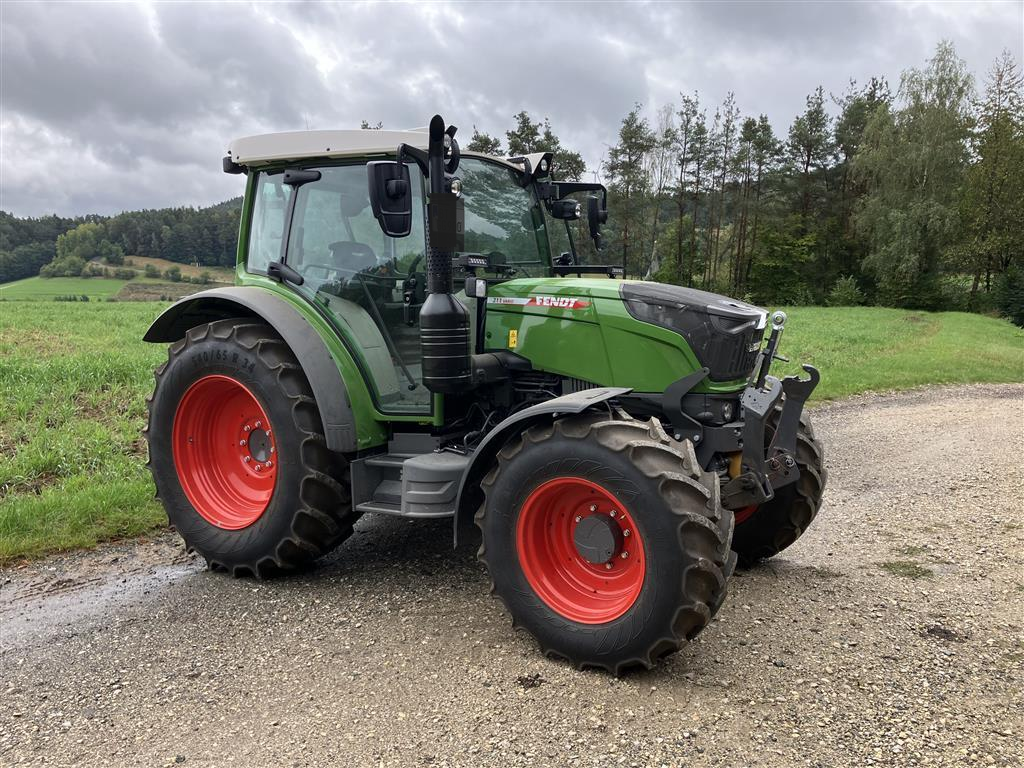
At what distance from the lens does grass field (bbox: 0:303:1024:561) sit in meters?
4.96

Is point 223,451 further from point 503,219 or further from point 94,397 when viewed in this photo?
point 94,397

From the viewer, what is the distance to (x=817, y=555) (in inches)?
183

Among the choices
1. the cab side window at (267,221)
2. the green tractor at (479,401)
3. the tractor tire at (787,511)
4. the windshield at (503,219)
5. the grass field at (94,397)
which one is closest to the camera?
the green tractor at (479,401)

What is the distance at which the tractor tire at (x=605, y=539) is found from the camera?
9.57 ft

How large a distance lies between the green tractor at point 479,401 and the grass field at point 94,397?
1005 mm

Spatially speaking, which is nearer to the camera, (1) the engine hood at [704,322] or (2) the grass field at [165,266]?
(1) the engine hood at [704,322]

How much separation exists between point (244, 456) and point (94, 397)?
467 centimetres

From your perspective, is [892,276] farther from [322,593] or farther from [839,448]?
[322,593]

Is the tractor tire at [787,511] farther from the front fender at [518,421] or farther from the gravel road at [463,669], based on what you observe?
the front fender at [518,421]

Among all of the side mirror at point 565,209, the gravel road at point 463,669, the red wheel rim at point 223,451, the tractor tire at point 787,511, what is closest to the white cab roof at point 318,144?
the side mirror at point 565,209

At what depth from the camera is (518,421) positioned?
335 cm

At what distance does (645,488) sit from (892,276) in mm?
42040

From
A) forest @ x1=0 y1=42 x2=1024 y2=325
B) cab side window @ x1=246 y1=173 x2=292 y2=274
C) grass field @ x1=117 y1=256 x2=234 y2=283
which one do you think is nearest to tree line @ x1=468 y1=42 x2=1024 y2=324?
forest @ x1=0 y1=42 x2=1024 y2=325

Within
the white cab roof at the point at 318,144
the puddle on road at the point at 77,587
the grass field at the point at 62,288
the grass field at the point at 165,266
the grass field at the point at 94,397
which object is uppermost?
the grass field at the point at 165,266
